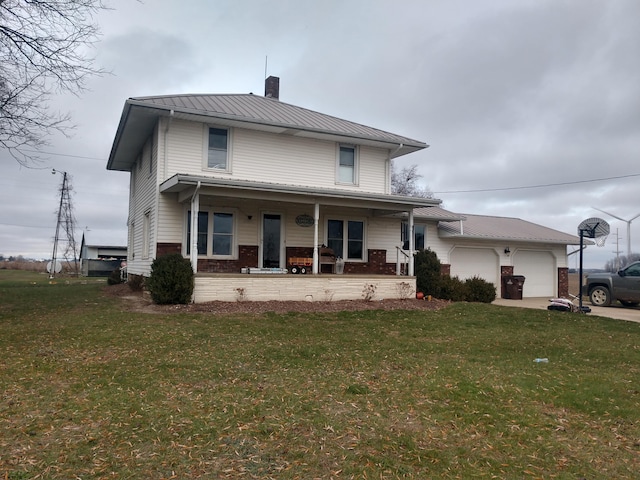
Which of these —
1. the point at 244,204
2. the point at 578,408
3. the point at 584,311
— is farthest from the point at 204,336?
the point at 584,311

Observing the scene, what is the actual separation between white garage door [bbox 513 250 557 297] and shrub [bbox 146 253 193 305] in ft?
50.6

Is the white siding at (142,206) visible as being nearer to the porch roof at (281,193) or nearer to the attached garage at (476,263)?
the porch roof at (281,193)

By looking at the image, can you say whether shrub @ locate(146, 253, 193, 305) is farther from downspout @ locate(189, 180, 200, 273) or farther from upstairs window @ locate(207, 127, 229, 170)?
upstairs window @ locate(207, 127, 229, 170)

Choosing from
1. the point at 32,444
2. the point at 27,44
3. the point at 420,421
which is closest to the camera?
the point at 32,444

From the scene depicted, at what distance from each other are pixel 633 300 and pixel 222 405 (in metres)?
16.3

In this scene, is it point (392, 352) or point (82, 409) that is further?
point (392, 352)

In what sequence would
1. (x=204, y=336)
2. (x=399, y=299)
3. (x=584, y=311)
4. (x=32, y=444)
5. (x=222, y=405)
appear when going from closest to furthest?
Result: 1. (x=32, y=444)
2. (x=222, y=405)
3. (x=204, y=336)
4. (x=584, y=311)
5. (x=399, y=299)

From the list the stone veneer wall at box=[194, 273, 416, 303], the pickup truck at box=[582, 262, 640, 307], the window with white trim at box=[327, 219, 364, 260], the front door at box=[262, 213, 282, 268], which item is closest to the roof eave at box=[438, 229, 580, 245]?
the pickup truck at box=[582, 262, 640, 307]

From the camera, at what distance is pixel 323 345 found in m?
7.85

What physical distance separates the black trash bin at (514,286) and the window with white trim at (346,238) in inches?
288

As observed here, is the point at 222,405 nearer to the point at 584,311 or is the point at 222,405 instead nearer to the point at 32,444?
the point at 32,444

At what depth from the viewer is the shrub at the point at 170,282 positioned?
11.5 meters

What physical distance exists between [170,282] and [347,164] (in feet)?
25.6

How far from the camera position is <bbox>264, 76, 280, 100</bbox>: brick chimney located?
19533 millimetres
